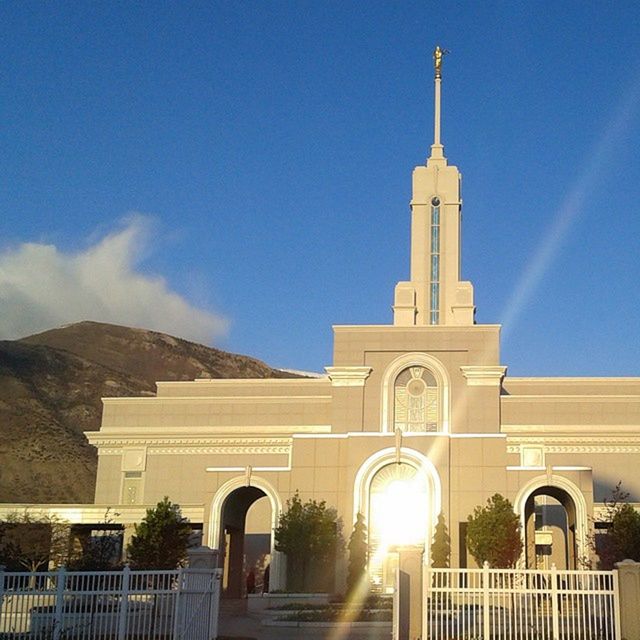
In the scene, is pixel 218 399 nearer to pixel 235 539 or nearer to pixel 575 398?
pixel 235 539

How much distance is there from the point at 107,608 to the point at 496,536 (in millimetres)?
18187

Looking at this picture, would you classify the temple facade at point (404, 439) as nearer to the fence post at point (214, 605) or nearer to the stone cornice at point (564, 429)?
the stone cornice at point (564, 429)

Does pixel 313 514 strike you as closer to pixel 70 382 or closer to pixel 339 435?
pixel 339 435

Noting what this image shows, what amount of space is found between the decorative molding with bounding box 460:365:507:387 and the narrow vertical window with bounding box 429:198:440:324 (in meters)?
11.0

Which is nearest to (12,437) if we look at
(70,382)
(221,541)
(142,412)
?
(70,382)

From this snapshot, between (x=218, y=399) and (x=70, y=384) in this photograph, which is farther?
(x=70, y=384)

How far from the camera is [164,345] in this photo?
14238 cm

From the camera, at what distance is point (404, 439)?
36062 mm

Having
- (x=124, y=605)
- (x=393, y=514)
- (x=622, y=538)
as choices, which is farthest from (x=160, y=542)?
(x=124, y=605)

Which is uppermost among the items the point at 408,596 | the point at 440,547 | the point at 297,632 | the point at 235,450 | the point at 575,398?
the point at 575,398

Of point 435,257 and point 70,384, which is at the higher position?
point 70,384

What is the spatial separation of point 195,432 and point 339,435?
10598 millimetres

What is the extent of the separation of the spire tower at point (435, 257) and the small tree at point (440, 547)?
14.3m

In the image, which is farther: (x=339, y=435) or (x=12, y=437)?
(x=12, y=437)
